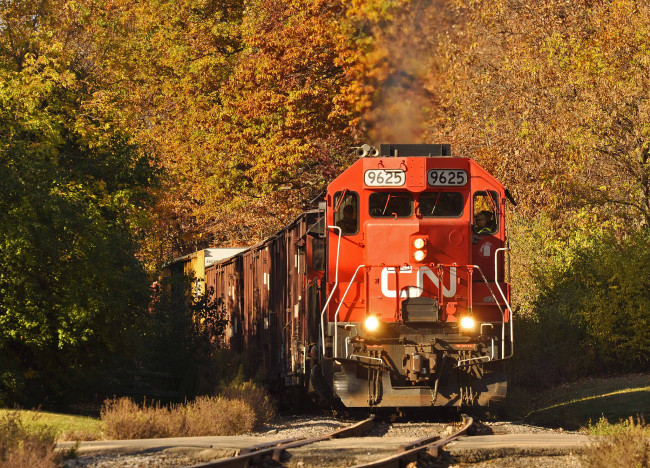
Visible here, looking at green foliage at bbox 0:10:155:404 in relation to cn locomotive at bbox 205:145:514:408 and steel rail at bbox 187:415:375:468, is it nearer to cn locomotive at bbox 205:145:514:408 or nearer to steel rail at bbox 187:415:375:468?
cn locomotive at bbox 205:145:514:408

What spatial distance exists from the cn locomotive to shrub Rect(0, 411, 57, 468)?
583 centimetres

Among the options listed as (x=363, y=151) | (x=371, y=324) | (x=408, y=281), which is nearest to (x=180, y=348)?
(x=371, y=324)

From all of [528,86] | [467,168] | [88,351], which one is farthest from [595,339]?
[88,351]

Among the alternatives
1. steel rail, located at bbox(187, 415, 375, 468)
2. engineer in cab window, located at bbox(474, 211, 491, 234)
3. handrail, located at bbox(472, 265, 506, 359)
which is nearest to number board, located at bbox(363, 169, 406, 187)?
engineer in cab window, located at bbox(474, 211, 491, 234)

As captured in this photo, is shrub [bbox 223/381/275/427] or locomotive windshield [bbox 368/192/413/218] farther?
shrub [bbox 223/381/275/427]

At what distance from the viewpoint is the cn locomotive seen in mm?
15516

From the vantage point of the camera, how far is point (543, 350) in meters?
25.3

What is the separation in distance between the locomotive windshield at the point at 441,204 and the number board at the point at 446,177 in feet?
0.71

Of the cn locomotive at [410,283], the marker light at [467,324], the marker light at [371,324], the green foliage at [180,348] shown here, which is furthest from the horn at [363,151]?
the green foliage at [180,348]

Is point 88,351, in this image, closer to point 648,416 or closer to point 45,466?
point 45,466

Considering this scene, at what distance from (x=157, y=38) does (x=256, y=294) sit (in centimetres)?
2884

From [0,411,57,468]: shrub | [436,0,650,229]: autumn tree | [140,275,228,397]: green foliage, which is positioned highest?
[436,0,650,229]: autumn tree

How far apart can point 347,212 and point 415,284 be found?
1.78 meters

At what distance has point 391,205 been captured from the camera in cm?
1627
